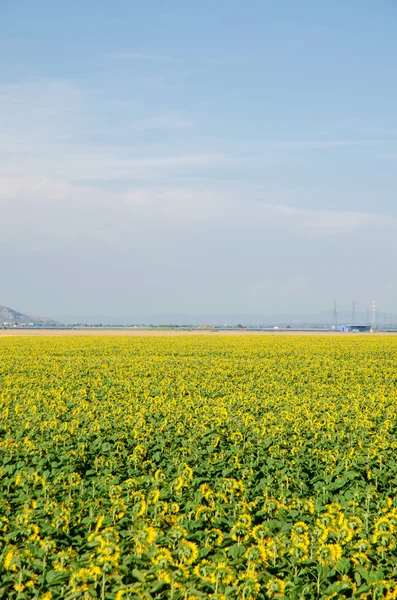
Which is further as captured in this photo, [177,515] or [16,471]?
[16,471]

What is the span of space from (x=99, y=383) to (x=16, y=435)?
11006mm

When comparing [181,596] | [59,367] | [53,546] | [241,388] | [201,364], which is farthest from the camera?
[201,364]

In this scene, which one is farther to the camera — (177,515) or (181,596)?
(177,515)

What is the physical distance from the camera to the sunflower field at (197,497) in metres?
6.63

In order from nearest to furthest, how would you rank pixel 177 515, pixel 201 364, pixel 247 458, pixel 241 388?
1. pixel 177 515
2. pixel 247 458
3. pixel 241 388
4. pixel 201 364

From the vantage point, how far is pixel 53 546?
739 cm

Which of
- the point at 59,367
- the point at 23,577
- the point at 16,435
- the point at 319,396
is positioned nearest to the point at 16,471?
the point at 16,435

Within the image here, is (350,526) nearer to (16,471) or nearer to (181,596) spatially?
(181,596)

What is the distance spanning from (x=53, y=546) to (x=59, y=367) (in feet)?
78.5

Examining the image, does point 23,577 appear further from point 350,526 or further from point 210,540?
point 350,526

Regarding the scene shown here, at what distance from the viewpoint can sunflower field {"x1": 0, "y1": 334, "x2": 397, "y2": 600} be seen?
663cm

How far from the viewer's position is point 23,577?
272 inches

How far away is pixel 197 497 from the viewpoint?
904cm

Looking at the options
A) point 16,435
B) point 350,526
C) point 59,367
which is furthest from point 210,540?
point 59,367
